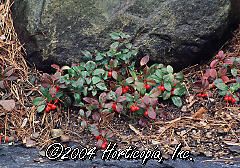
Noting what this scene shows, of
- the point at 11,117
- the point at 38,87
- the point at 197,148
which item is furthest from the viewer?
the point at 38,87

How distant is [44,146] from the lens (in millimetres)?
2691

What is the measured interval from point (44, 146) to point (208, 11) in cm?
136

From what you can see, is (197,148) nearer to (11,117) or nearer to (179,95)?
(179,95)

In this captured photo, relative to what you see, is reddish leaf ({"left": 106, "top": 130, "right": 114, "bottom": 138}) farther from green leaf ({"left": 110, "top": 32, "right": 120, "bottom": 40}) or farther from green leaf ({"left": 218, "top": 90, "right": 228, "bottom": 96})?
green leaf ({"left": 218, "top": 90, "right": 228, "bottom": 96})

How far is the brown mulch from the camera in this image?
271cm

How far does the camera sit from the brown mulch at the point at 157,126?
2.71m

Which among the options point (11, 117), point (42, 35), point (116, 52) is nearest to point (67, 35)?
point (42, 35)

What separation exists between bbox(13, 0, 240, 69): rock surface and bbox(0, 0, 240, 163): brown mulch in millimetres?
228

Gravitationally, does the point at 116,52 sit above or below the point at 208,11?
below

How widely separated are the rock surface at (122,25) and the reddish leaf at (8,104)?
380mm

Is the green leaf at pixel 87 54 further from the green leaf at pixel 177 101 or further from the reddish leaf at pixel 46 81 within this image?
the green leaf at pixel 177 101

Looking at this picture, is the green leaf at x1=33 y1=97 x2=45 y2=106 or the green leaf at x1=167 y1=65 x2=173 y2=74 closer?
the green leaf at x1=33 y1=97 x2=45 y2=106

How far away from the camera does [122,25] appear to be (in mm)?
3131

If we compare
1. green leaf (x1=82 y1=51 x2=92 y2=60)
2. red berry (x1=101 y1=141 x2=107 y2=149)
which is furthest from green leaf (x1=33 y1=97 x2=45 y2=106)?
red berry (x1=101 y1=141 x2=107 y2=149)
